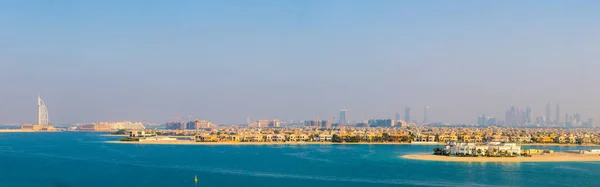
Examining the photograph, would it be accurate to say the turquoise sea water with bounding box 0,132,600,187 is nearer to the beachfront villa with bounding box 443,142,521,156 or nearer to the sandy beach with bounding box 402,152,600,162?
the sandy beach with bounding box 402,152,600,162

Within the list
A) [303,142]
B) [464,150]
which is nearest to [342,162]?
[464,150]

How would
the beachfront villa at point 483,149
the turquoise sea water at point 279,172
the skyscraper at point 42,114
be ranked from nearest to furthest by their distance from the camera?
the turquoise sea water at point 279,172 → the beachfront villa at point 483,149 → the skyscraper at point 42,114

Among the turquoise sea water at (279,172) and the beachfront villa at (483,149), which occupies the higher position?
the beachfront villa at (483,149)

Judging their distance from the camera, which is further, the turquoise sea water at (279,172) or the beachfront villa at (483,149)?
the beachfront villa at (483,149)

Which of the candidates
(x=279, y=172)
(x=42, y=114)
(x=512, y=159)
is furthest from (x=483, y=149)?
(x=42, y=114)

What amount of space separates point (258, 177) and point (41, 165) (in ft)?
46.6

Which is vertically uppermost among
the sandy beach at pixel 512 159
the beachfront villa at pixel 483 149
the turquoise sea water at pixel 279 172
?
the beachfront villa at pixel 483 149

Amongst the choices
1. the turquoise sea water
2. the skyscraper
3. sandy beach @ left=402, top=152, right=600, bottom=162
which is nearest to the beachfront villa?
sandy beach @ left=402, top=152, right=600, bottom=162

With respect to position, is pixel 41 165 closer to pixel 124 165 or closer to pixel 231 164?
pixel 124 165

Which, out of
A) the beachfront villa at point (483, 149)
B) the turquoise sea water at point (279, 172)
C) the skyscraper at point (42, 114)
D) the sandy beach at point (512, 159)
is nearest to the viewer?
the turquoise sea water at point (279, 172)

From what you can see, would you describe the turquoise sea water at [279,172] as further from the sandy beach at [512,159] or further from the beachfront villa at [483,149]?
the beachfront villa at [483,149]

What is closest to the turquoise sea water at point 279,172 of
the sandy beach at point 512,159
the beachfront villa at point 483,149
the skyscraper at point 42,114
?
the sandy beach at point 512,159

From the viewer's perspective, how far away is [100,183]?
89.4 feet

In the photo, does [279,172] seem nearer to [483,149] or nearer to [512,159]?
[512,159]
